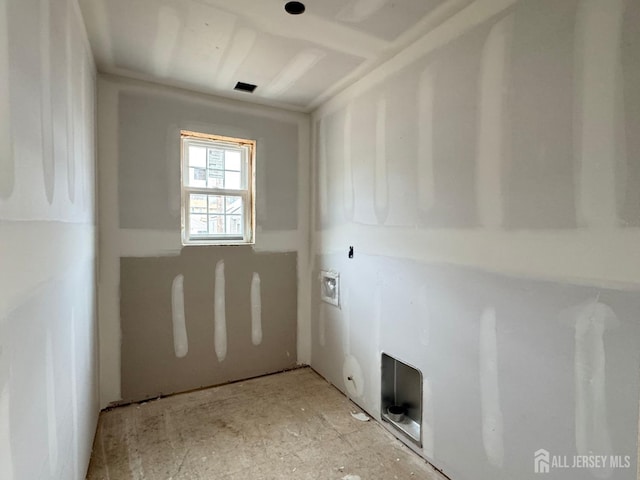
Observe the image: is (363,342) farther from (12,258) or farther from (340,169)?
(12,258)

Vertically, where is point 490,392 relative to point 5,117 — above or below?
below

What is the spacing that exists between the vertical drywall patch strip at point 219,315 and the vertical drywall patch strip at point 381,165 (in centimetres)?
161

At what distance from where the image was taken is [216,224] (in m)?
3.27

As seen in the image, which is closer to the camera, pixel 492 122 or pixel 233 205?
pixel 492 122

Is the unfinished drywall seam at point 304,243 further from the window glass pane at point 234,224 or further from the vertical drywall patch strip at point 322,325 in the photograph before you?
the window glass pane at point 234,224

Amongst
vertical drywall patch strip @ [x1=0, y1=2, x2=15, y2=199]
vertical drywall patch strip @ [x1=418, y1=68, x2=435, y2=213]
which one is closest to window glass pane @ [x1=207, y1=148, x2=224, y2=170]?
vertical drywall patch strip @ [x1=418, y1=68, x2=435, y2=213]

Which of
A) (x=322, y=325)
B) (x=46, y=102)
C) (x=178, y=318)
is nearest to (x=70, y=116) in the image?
(x=46, y=102)

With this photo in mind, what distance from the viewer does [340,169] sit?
3.08 meters

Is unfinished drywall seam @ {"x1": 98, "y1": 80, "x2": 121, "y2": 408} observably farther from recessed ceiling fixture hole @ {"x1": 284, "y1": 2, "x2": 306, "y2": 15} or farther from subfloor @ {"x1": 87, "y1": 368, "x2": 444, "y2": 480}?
recessed ceiling fixture hole @ {"x1": 284, "y1": 2, "x2": 306, "y2": 15}

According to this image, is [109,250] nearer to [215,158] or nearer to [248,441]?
[215,158]

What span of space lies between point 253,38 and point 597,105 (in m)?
1.96

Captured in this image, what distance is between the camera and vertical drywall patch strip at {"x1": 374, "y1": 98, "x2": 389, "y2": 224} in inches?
Result: 98.4

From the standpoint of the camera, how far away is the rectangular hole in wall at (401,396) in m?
2.38

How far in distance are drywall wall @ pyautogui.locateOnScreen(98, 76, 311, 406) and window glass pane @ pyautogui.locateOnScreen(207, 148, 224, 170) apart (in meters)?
0.19
